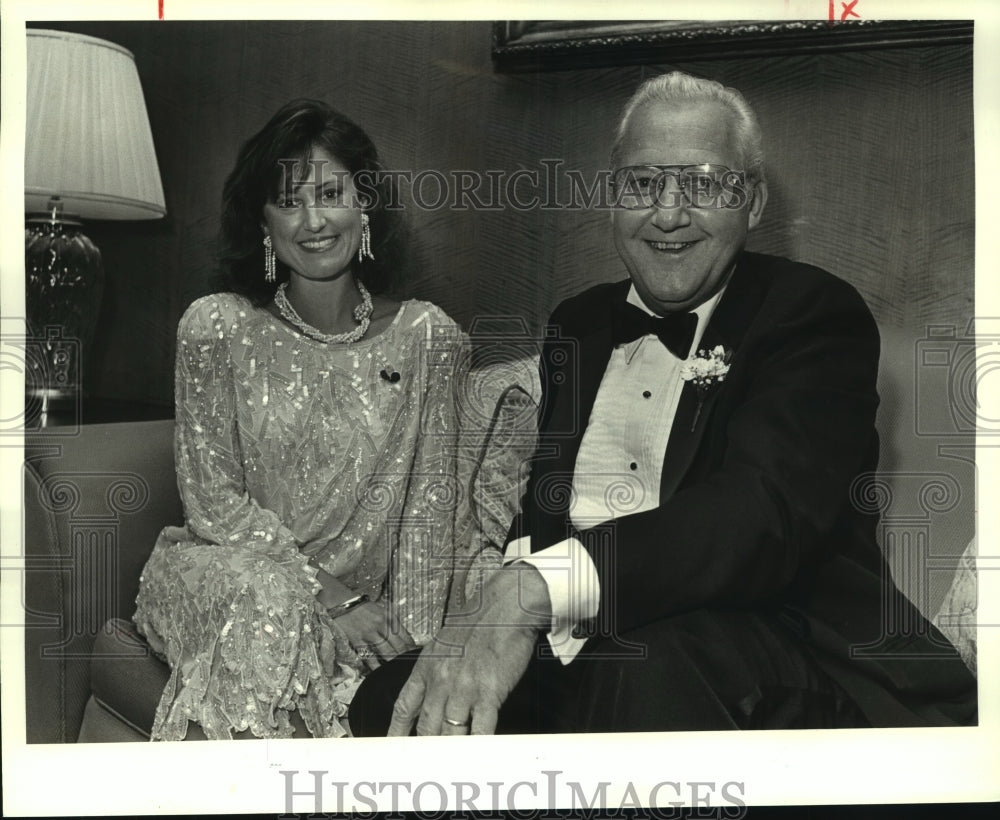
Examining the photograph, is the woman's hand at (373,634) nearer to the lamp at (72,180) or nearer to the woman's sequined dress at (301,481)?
the woman's sequined dress at (301,481)

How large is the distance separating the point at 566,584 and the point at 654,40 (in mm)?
1174

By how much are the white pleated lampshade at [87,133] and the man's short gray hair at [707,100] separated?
3.33 feet

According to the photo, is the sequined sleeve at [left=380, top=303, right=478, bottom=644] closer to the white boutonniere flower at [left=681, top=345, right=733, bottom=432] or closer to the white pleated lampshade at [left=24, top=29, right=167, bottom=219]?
the white boutonniere flower at [left=681, top=345, right=733, bottom=432]

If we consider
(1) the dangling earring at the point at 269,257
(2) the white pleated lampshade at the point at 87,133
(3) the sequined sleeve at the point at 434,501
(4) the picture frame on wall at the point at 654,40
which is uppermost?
(4) the picture frame on wall at the point at 654,40

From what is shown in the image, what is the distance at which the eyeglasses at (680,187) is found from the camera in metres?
2.11

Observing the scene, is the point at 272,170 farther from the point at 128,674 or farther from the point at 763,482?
the point at 763,482

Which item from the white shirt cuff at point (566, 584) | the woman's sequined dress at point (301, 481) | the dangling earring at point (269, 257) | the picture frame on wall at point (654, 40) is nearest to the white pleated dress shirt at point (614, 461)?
the white shirt cuff at point (566, 584)

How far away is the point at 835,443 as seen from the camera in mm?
2178

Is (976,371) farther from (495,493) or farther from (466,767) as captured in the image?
(466,767)

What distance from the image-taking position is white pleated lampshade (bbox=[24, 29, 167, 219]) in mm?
2146

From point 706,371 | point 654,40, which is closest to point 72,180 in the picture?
point 654,40

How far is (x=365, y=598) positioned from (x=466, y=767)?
440 millimetres

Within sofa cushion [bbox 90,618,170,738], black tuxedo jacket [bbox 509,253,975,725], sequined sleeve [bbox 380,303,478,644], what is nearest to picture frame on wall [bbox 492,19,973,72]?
black tuxedo jacket [bbox 509,253,975,725]

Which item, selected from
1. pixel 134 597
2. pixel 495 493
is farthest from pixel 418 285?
pixel 134 597
